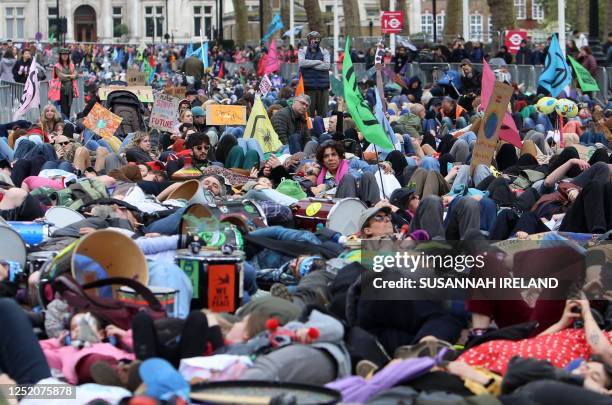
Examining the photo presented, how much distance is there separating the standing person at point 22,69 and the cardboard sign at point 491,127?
17734mm

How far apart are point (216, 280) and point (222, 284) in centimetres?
4

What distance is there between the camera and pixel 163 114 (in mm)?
19891

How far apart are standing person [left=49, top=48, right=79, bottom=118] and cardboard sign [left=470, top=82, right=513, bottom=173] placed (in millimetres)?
12053

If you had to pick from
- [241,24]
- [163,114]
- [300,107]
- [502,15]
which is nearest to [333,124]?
[300,107]

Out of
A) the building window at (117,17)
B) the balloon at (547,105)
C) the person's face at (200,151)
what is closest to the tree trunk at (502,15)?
the balloon at (547,105)

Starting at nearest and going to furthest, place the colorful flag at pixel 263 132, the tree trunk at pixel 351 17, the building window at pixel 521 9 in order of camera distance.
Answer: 1. the colorful flag at pixel 263 132
2. the tree trunk at pixel 351 17
3. the building window at pixel 521 9

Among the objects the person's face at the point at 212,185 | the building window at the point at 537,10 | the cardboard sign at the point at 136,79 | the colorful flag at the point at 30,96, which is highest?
the building window at the point at 537,10

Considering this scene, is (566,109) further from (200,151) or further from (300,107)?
(200,151)

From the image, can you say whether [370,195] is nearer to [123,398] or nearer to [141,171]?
[141,171]

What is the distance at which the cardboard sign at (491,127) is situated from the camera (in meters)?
14.8

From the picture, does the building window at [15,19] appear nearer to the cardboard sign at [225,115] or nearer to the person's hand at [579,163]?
the cardboard sign at [225,115]

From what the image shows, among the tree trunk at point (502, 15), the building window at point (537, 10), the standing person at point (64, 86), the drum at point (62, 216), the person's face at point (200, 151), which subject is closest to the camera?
the drum at point (62, 216)

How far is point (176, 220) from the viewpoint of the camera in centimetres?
1146

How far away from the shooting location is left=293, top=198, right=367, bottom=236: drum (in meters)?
12.5
